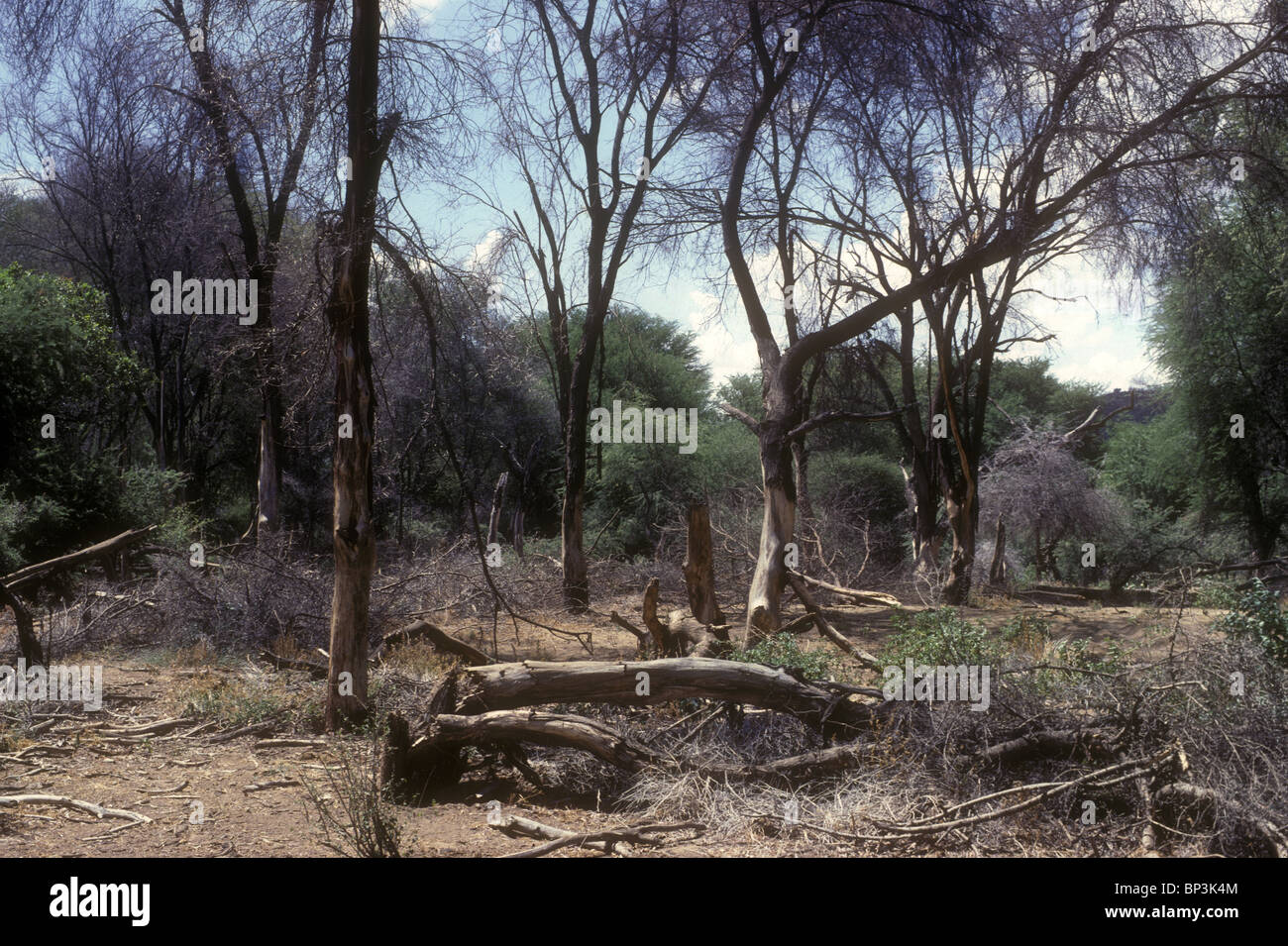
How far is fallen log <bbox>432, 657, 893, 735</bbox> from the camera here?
6.79 m

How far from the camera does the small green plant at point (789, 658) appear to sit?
7.40 metres

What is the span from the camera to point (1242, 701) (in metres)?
5.79

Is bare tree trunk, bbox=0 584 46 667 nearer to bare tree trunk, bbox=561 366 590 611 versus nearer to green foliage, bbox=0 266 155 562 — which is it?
green foliage, bbox=0 266 155 562

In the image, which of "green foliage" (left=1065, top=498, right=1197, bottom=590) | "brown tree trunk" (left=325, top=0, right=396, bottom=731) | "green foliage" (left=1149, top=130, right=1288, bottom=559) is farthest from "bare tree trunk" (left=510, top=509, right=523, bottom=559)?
"green foliage" (left=1149, top=130, right=1288, bottom=559)

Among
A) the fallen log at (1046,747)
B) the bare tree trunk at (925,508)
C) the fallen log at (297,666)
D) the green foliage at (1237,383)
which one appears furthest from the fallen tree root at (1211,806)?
the bare tree trunk at (925,508)

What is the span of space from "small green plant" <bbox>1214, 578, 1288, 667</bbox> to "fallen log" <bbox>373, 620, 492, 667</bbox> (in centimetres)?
568

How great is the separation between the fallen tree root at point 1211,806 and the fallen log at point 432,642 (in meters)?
5.32

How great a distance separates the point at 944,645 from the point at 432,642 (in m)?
5.69

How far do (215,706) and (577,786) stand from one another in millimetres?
3520

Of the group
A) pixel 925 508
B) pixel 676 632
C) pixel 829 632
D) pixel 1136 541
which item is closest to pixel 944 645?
pixel 829 632

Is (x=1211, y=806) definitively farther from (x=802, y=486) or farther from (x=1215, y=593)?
(x=802, y=486)
